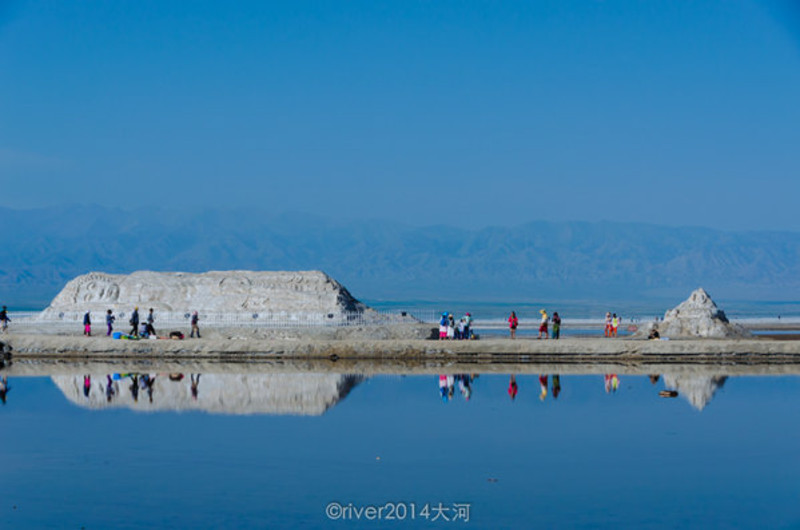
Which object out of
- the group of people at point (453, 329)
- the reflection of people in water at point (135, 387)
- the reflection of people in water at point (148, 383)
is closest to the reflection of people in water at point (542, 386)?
the reflection of people in water at point (148, 383)

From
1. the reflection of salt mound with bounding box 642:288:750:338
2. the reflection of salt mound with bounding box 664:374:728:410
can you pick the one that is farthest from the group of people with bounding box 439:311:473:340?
the reflection of salt mound with bounding box 664:374:728:410

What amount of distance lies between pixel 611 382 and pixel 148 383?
8564 millimetres

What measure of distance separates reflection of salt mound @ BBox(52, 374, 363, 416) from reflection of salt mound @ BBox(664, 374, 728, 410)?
5734mm

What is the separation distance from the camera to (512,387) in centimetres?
1820

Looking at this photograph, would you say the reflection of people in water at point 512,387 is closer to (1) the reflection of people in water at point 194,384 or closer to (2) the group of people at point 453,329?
(1) the reflection of people in water at point 194,384

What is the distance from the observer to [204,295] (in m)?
36.6

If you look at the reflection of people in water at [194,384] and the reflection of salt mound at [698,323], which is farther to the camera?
the reflection of salt mound at [698,323]

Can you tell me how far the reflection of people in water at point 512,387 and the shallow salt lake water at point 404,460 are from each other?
0.21 metres

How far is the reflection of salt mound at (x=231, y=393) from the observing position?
15.6 m

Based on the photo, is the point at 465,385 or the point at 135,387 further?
the point at 465,385

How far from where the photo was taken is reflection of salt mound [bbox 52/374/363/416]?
1561 centimetres

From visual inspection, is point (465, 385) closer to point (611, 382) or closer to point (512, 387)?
point (512, 387)

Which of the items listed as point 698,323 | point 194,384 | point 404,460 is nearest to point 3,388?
point 194,384

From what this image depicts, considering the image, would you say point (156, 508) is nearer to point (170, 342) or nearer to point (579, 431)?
point (579, 431)
